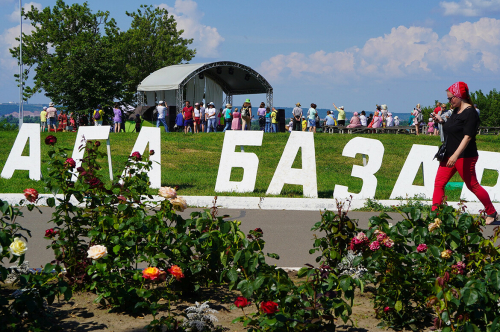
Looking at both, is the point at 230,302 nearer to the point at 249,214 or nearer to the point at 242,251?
the point at 242,251

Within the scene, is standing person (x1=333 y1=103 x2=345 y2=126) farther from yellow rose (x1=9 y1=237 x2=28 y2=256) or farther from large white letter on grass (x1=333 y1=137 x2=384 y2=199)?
yellow rose (x1=9 y1=237 x2=28 y2=256)

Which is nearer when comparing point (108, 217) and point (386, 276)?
point (386, 276)

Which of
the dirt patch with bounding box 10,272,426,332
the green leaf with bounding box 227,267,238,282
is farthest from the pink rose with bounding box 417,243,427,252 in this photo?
the green leaf with bounding box 227,267,238,282

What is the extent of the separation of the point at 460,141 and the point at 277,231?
8.82 feet

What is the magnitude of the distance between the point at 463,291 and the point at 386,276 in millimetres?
669

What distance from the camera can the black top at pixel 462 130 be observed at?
6641 mm

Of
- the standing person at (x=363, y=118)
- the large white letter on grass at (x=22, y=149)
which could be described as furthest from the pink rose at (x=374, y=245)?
the standing person at (x=363, y=118)

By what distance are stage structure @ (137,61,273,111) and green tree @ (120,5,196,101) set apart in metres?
12.9

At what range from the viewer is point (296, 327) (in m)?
2.87

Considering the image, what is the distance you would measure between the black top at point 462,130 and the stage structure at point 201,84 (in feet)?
86.8

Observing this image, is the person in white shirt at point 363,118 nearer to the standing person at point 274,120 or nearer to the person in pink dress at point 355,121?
the person in pink dress at point 355,121

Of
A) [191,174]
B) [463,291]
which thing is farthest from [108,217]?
[191,174]

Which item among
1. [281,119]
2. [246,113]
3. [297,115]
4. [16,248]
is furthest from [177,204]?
[281,119]

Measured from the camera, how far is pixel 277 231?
7262 mm
